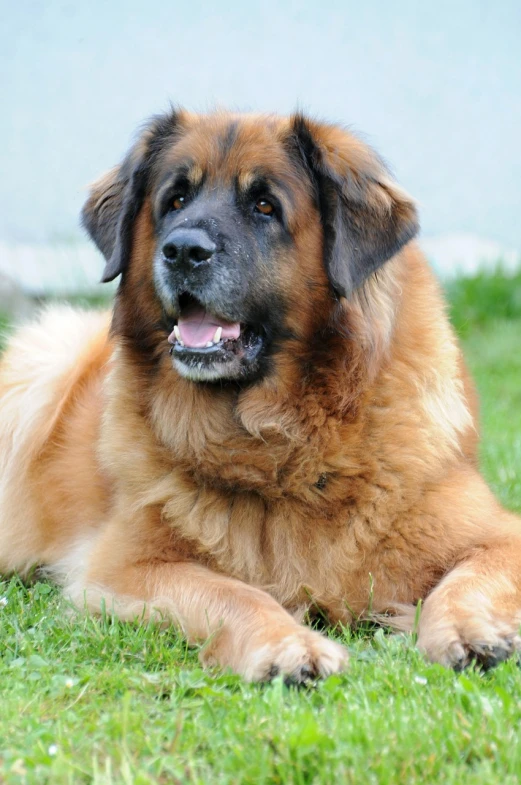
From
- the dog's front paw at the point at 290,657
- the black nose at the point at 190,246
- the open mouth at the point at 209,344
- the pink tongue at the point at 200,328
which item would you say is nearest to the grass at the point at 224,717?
the dog's front paw at the point at 290,657

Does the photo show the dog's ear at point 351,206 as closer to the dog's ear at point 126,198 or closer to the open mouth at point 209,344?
the open mouth at point 209,344

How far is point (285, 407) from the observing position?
3.39 meters

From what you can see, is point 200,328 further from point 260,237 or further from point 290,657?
point 290,657

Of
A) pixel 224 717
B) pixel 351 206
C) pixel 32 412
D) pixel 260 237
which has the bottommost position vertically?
pixel 32 412

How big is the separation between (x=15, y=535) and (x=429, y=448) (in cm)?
210

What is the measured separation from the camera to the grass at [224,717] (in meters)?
2.06

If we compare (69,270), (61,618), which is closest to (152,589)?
(61,618)

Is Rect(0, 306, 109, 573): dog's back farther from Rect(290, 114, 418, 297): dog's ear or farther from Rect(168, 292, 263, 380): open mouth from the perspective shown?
Rect(290, 114, 418, 297): dog's ear

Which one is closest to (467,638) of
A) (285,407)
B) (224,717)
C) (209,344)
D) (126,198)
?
(224,717)

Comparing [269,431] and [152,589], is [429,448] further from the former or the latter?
[152,589]

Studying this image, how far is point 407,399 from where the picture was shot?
3.44 metres

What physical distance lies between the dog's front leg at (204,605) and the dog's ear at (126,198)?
3.49 feet

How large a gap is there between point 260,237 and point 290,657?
1479 millimetres

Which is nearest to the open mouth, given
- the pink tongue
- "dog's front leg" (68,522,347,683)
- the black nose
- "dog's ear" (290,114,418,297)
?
the pink tongue
